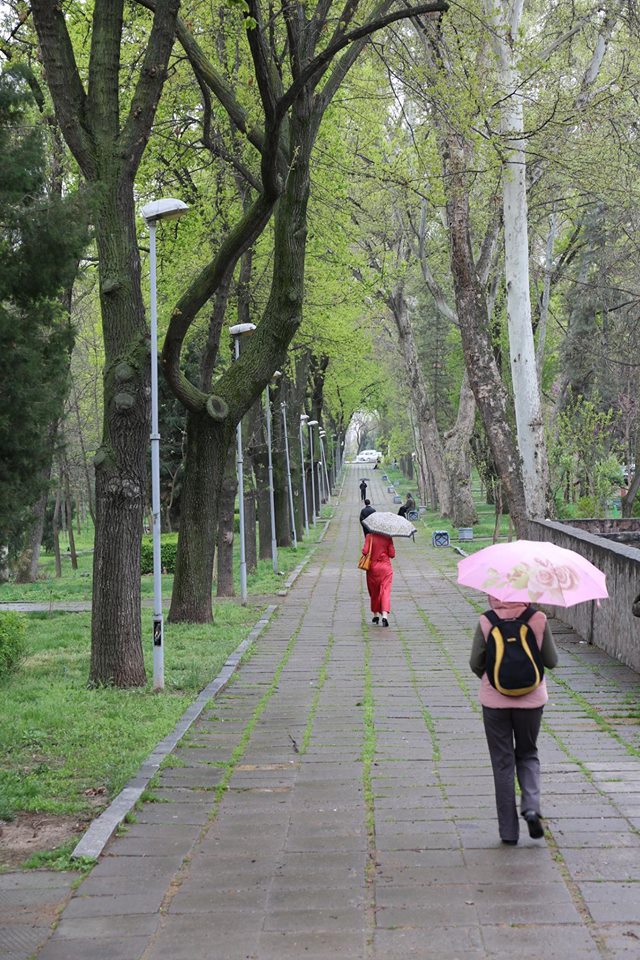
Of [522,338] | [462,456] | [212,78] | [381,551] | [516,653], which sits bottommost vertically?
[381,551]

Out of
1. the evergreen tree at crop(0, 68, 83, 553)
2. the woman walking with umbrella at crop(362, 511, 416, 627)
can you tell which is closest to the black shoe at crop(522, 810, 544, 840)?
the evergreen tree at crop(0, 68, 83, 553)

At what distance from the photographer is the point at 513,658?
551 centimetres

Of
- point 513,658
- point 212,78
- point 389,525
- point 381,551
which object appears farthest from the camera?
point 381,551

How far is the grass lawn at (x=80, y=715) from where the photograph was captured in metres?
6.77

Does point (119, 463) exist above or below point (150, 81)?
below

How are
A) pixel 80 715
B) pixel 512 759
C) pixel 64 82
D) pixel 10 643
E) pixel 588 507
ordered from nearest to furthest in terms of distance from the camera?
pixel 512 759 < pixel 80 715 < pixel 64 82 < pixel 10 643 < pixel 588 507

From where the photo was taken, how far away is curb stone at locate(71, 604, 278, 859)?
5.68 metres

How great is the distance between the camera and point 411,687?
10.5m

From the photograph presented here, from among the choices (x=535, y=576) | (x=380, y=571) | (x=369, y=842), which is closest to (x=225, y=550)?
(x=380, y=571)

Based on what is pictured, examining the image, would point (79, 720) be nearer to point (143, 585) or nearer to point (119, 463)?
point (119, 463)

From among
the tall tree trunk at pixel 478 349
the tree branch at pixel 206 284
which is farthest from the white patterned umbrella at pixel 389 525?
the tree branch at pixel 206 284

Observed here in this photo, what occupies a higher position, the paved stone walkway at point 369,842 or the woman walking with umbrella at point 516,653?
the woman walking with umbrella at point 516,653

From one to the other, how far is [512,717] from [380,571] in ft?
31.2

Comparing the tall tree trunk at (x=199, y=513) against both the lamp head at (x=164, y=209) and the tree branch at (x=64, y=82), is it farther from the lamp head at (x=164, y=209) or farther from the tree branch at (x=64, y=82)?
the tree branch at (x=64, y=82)
